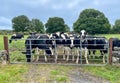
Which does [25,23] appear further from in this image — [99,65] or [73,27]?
[99,65]

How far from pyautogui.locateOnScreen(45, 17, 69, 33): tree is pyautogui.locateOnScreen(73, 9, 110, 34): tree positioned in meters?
4.68

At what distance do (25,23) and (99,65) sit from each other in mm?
69820

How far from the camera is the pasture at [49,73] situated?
A: 851cm

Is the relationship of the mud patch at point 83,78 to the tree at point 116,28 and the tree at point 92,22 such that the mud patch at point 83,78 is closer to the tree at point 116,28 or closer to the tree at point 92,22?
the tree at point 92,22

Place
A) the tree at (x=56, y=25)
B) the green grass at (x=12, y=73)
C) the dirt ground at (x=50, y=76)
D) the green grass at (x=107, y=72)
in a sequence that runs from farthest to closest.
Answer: the tree at (x=56, y=25)
the green grass at (x=107, y=72)
the green grass at (x=12, y=73)
the dirt ground at (x=50, y=76)

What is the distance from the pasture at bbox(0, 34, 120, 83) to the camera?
27.9 ft

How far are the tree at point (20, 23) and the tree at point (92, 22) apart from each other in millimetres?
18844

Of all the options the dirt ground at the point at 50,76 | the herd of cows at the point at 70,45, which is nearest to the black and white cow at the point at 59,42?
the herd of cows at the point at 70,45

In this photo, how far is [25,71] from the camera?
9.45 metres

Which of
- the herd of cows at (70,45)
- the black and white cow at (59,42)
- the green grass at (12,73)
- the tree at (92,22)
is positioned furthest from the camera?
the tree at (92,22)

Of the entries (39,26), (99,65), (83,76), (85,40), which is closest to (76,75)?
(83,76)

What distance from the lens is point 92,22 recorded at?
205ft

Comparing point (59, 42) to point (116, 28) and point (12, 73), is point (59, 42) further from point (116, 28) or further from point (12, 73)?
point (116, 28)

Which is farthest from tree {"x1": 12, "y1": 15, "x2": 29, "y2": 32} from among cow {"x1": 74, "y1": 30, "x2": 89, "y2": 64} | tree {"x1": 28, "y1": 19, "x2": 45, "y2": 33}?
cow {"x1": 74, "y1": 30, "x2": 89, "y2": 64}
